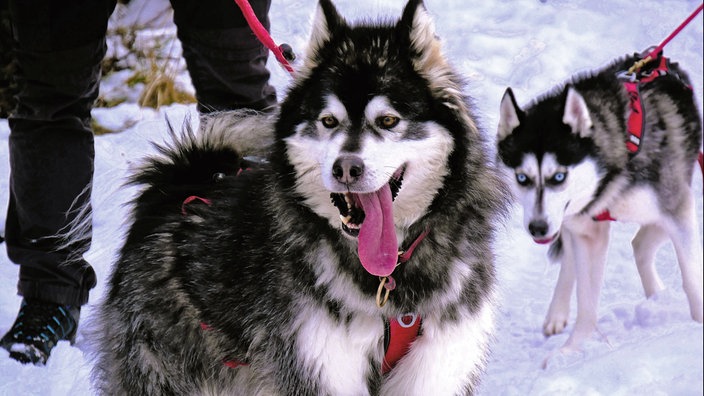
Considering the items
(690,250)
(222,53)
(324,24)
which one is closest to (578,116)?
(690,250)

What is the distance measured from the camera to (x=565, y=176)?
337 centimetres

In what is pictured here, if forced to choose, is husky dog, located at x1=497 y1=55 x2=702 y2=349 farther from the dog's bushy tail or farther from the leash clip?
the dog's bushy tail

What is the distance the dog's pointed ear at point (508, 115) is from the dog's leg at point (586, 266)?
51 centimetres

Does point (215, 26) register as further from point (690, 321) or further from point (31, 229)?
point (690, 321)

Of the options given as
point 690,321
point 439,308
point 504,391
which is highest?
point 439,308

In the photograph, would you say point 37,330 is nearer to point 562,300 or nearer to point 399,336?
point 399,336

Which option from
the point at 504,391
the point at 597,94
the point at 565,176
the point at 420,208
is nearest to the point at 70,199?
the point at 420,208

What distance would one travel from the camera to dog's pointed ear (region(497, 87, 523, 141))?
351 cm

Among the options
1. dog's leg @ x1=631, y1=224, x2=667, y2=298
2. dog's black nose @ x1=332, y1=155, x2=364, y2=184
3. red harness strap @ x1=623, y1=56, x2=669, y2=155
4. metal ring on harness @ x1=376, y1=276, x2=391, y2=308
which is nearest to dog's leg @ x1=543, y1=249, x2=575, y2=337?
dog's leg @ x1=631, y1=224, x2=667, y2=298

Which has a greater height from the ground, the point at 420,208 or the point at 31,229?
the point at 420,208

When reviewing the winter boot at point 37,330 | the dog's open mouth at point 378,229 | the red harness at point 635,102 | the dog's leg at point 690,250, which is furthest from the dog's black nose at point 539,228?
the winter boot at point 37,330

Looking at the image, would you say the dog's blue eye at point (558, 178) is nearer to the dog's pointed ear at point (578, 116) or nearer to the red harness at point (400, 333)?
the dog's pointed ear at point (578, 116)

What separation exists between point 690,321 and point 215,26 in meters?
2.46

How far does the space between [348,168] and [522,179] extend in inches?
71.2
